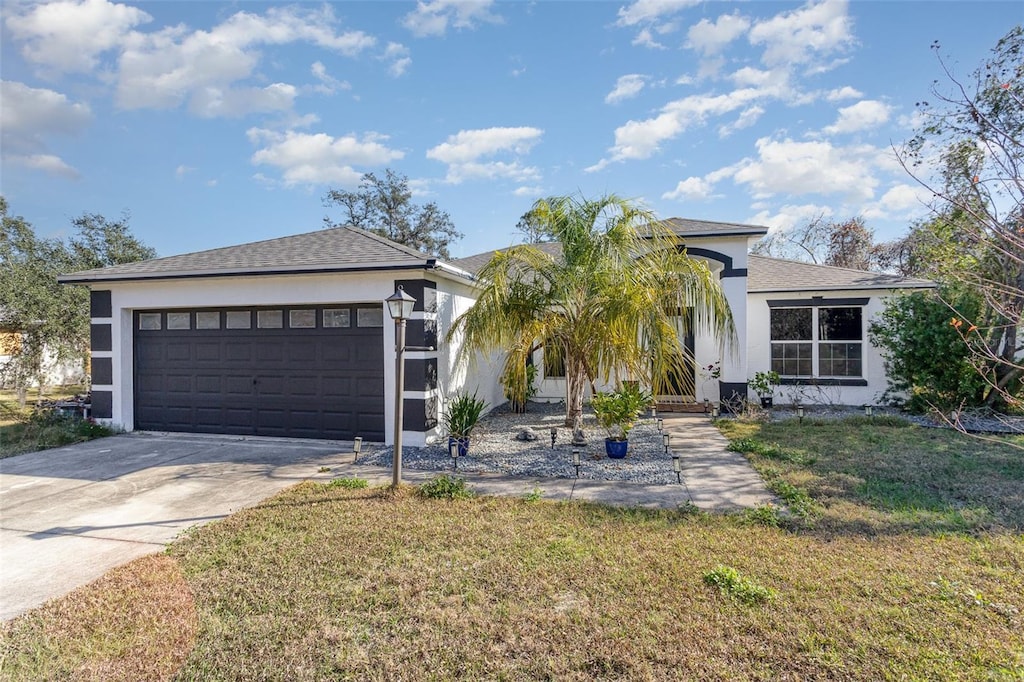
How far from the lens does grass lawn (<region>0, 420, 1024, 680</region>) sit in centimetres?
280

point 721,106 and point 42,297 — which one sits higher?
point 721,106

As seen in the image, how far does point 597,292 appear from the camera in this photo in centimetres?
750

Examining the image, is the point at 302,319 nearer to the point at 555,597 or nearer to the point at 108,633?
the point at 108,633

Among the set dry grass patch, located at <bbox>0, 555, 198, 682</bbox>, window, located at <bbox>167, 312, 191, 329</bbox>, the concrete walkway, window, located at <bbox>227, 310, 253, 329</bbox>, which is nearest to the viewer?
dry grass patch, located at <bbox>0, 555, 198, 682</bbox>

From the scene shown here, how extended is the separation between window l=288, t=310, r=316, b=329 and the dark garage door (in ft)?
0.06

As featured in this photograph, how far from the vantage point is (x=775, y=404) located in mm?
12523

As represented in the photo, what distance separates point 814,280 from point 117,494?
15.0m

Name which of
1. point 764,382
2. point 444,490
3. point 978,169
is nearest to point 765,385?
point 764,382

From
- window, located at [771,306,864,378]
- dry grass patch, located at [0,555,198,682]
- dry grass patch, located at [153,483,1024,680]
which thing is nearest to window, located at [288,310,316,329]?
dry grass patch, located at [153,483,1024,680]

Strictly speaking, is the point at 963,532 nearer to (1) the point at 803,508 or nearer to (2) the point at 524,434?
(1) the point at 803,508

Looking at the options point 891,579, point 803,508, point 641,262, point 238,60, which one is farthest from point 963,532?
point 238,60

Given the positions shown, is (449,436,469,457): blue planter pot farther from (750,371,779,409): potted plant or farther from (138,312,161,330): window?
(750,371,779,409): potted plant

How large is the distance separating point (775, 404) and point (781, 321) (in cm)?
221

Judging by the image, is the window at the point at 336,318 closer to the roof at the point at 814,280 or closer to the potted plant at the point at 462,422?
the potted plant at the point at 462,422
